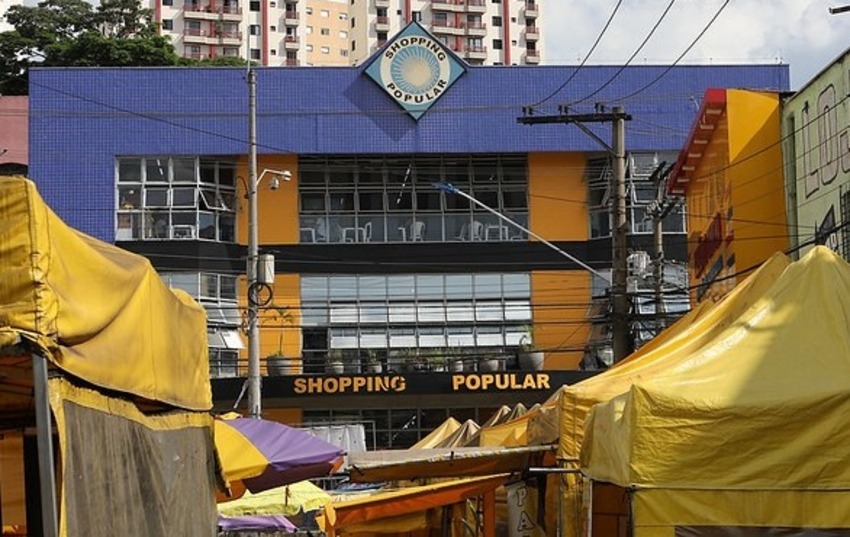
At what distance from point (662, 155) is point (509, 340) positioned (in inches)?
339

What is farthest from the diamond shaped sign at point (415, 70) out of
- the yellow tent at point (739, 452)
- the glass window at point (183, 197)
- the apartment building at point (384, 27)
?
the apartment building at point (384, 27)

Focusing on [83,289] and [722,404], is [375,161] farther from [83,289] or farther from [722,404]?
[83,289]

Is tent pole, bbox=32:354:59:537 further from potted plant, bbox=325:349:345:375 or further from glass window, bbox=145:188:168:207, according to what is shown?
glass window, bbox=145:188:168:207

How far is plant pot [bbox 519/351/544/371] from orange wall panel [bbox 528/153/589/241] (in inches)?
202

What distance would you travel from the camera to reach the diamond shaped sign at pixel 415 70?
1864 inches

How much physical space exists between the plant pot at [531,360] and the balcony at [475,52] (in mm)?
77029

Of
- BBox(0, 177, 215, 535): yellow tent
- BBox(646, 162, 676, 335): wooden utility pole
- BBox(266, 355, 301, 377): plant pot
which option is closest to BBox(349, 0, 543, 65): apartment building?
BBox(266, 355, 301, 377): plant pot

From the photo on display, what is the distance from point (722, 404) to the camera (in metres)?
8.67

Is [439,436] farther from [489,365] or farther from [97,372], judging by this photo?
[97,372]

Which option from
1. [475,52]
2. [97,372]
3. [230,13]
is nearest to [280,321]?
[97,372]

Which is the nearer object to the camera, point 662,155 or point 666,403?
point 666,403

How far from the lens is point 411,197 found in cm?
4809

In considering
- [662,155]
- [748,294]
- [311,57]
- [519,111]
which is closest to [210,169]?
[519,111]

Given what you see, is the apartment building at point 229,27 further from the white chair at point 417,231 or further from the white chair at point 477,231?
the white chair at point 477,231
